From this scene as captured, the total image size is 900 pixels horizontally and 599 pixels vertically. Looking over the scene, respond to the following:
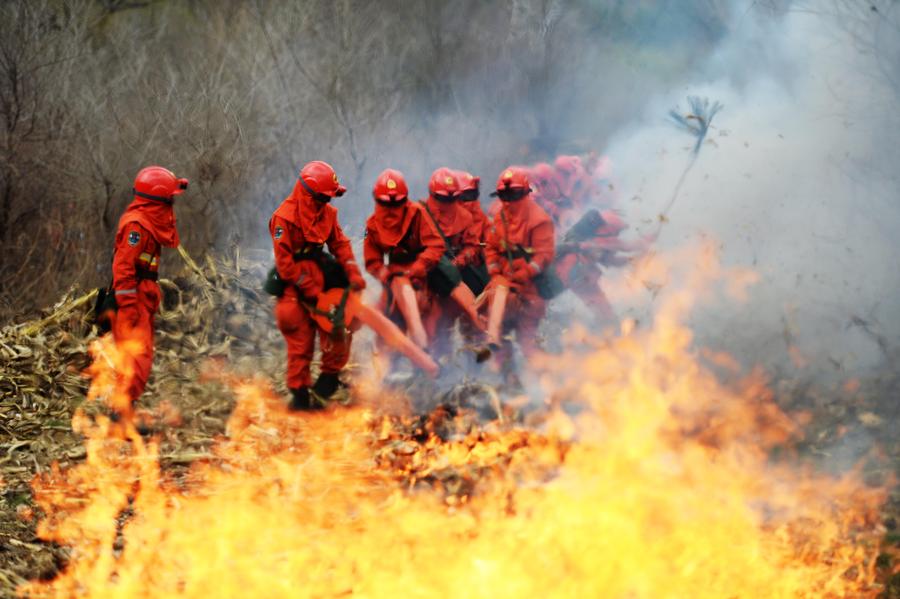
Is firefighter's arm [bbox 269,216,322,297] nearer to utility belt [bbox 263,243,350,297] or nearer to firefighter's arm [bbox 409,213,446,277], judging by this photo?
utility belt [bbox 263,243,350,297]

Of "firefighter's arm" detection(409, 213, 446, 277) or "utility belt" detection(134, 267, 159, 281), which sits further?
"firefighter's arm" detection(409, 213, 446, 277)

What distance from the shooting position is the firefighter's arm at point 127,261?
714 centimetres

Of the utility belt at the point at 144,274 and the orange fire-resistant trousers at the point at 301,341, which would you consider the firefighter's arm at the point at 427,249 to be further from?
the utility belt at the point at 144,274

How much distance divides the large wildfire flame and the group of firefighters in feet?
2.84

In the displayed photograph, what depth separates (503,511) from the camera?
17.1 ft

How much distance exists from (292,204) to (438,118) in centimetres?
864

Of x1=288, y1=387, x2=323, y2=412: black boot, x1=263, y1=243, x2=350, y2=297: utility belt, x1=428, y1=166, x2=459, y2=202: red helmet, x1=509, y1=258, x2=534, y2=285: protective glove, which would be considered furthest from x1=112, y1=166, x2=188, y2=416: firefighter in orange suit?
x1=509, y1=258, x2=534, y2=285: protective glove

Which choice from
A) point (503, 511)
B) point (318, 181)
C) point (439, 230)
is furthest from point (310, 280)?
point (503, 511)

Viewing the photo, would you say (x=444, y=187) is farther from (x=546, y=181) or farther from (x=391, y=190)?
(x=546, y=181)

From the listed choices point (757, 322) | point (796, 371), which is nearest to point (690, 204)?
point (757, 322)

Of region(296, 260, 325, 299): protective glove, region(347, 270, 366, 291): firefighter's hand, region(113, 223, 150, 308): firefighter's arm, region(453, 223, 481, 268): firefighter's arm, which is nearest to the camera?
region(113, 223, 150, 308): firefighter's arm

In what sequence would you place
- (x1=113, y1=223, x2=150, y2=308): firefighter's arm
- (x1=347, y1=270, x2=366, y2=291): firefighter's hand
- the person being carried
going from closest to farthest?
(x1=113, y1=223, x2=150, y2=308): firefighter's arm, (x1=347, y1=270, x2=366, y2=291): firefighter's hand, the person being carried

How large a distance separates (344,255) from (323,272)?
253 millimetres

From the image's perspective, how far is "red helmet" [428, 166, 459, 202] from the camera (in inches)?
350
